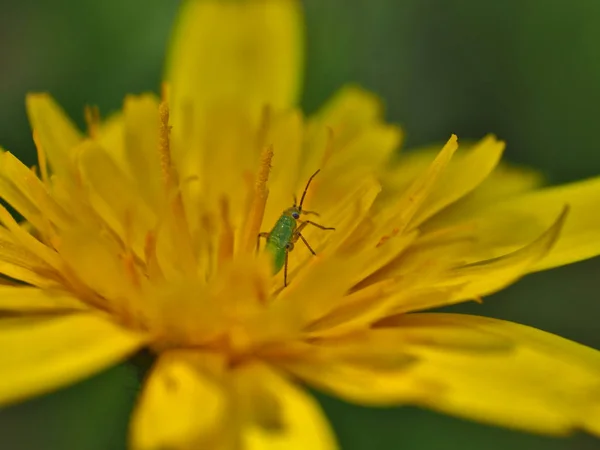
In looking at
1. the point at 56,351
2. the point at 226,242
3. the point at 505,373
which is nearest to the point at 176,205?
the point at 226,242

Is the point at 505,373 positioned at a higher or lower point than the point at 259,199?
lower

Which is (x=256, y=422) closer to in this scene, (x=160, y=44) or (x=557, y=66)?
(x=160, y=44)

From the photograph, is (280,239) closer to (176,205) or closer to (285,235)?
(285,235)

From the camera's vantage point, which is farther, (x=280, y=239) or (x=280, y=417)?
(x=280, y=239)

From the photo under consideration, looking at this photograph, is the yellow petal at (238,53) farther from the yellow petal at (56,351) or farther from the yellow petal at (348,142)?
the yellow petal at (56,351)

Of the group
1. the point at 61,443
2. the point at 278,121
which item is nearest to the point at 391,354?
the point at 278,121
